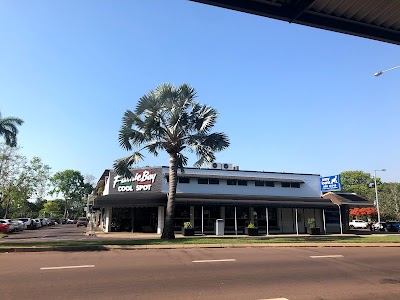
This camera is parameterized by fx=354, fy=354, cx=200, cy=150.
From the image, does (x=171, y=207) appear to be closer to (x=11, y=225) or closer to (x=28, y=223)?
(x=11, y=225)

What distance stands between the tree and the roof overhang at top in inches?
4537

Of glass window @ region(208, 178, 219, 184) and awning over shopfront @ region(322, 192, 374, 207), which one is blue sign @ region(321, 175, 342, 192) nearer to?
awning over shopfront @ region(322, 192, 374, 207)

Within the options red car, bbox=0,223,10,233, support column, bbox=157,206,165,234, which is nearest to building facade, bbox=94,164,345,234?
support column, bbox=157,206,165,234

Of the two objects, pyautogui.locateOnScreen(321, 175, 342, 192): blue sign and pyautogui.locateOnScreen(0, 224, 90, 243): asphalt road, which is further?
pyautogui.locateOnScreen(321, 175, 342, 192): blue sign

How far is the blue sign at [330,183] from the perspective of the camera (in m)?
34.1

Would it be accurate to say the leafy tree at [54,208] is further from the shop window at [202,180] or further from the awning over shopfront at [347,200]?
the awning over shopfront at [347,200]

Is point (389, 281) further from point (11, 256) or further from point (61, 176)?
point (61, 176)

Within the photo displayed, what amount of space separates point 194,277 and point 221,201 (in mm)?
20931

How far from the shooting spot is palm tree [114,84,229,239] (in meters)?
22.6

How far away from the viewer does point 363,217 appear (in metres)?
70.2

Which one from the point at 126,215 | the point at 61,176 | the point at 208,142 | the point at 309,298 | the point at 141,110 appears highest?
the point at 61,176

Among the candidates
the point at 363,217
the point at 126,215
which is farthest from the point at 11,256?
the point at 363,217

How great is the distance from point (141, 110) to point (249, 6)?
17.9 metres

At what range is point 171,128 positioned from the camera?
2325 centimetres
